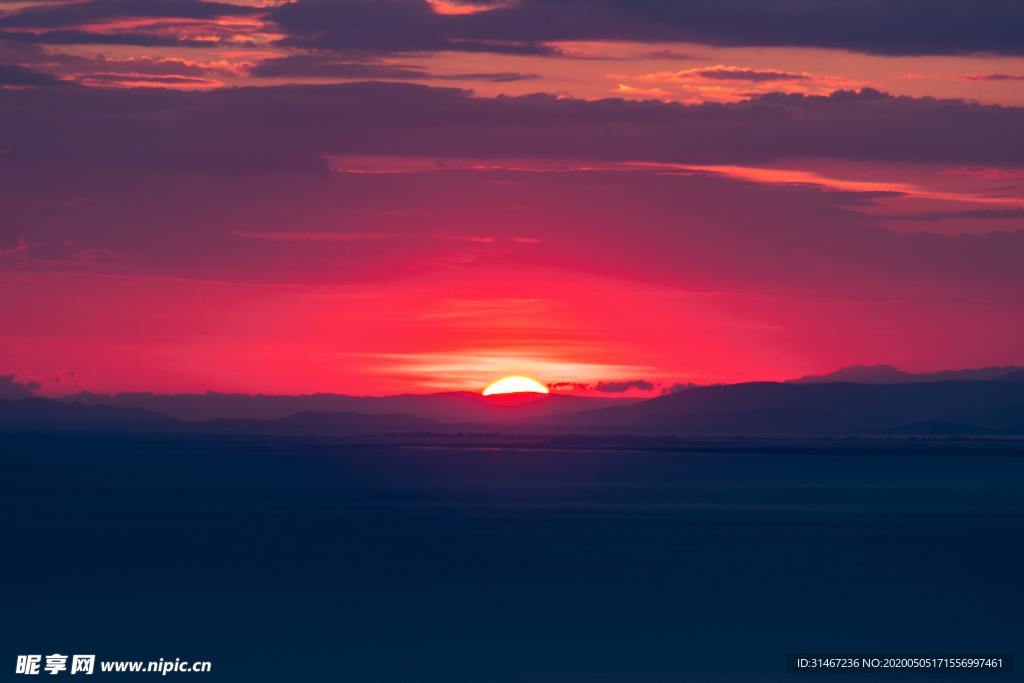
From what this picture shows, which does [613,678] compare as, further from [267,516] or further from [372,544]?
[267,516]

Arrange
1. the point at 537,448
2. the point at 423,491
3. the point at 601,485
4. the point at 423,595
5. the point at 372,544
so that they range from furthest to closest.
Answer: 1. the point at 537,448
2. the point at 601,485
3. the point at 423,491
4. the point at 372,544
5. the point at 423,595

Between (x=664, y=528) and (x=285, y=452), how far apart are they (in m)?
91.0

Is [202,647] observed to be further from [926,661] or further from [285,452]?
[285,452]

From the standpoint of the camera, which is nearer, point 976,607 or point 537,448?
point 976,607

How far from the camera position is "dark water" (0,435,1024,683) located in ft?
93.6

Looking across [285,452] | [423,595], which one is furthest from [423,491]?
[285,452]

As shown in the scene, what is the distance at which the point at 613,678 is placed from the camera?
86.4 feet

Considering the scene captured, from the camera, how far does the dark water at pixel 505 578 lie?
28.5 m

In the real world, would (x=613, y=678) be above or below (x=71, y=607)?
below

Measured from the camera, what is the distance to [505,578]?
39.4 meters

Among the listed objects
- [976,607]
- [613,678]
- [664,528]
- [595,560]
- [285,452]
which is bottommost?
[613,678]

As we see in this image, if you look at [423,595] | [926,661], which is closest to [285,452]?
[423,595]

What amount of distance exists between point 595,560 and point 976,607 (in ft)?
36.0

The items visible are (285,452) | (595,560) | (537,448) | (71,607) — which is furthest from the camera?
(537,448)
